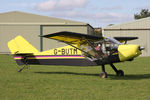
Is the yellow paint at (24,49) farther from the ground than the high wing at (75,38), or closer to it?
closer to it

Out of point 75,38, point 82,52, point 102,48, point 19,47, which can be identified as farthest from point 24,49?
point 102,48

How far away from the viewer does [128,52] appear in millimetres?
11133

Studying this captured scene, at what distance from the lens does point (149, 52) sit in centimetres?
3791

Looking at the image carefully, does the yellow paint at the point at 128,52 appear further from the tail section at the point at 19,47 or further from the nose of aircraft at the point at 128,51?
the tail section at the point at 19,47

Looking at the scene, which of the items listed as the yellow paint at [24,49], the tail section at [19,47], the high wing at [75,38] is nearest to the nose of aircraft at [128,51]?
the high wing at [75,38]

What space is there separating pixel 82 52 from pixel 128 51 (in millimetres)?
2883

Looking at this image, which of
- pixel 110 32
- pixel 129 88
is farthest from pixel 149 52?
pixel 129 88

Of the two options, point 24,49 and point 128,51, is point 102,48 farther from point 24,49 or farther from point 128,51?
point 24,49

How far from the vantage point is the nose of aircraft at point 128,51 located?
11.0 meters

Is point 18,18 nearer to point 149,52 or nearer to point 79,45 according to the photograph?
point 149,52

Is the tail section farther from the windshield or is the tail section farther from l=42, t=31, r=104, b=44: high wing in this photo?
the windshield

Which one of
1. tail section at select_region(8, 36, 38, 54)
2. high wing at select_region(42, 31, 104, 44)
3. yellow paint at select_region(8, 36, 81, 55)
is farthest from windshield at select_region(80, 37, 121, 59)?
tail section at select_region(8, 36, 38, 54)

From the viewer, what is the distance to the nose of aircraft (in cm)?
1098

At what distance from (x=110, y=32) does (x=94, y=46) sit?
1054 inches
